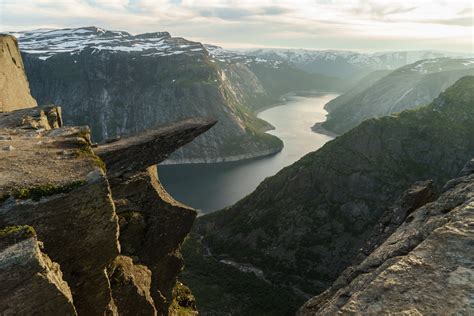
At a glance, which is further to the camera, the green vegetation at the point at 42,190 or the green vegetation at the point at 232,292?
the green vegetation at the point at 232,292

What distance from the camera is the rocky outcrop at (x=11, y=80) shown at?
5456 centimetres

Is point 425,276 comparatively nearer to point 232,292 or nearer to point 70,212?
point 70,212

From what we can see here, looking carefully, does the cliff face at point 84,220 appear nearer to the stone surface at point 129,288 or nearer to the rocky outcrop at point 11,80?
the stone surface at point 129,288

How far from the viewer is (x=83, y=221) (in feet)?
73.5

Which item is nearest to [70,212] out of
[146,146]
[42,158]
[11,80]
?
[42,158]

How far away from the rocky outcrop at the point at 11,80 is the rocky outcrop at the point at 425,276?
166 feet

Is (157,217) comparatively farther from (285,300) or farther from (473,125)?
(473,125)

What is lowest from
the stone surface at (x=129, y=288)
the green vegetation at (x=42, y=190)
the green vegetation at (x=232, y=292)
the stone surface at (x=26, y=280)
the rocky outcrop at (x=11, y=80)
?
the green vegetation at (x=232, y=292)

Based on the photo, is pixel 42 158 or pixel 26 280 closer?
pixel 26 280

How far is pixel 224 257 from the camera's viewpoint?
403ft

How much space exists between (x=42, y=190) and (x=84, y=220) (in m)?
2.82

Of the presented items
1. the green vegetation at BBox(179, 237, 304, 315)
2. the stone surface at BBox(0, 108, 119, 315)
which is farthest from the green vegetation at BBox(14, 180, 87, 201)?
the green vegetation at BBox(179, 237, 304, 315)

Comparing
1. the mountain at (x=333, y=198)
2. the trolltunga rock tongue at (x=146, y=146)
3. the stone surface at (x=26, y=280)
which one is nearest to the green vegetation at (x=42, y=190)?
the stone surface at (x=26, y=280)

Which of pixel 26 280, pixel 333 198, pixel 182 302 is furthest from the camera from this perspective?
pixel 333 198
